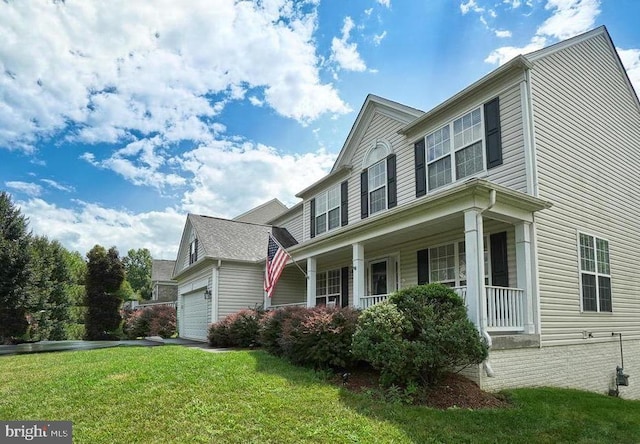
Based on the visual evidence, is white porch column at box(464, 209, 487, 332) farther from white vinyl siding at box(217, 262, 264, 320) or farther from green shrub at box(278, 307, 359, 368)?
white vinyl siding at box(217, 262, 264, 320)

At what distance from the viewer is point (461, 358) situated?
21.2 feet

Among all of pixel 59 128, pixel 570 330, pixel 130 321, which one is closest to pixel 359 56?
pixel 570 330

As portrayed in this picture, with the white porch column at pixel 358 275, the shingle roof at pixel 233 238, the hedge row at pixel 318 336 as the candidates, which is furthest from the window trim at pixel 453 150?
the shingle roof at pixel 233 238

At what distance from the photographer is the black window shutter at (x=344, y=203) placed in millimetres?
14352

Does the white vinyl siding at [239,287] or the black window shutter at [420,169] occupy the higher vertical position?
the black window shutter at [420,169]

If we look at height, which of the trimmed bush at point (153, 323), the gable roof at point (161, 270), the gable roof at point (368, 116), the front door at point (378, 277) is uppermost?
the gable roof at point (368, 116)

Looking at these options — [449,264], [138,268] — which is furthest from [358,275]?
[138,268]

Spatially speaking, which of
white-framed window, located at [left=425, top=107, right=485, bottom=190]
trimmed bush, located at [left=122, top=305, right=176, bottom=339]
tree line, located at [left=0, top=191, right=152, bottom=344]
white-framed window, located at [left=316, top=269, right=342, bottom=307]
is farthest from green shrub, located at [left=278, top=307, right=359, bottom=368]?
tree line, located at [left=0, top=191, right=152, bottom=344]

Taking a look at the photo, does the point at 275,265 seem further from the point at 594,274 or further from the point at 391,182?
the point at 594,274

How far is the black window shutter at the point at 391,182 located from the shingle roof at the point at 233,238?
285 inches

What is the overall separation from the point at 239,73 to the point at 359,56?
344 cm

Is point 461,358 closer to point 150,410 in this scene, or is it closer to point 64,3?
point 150,410

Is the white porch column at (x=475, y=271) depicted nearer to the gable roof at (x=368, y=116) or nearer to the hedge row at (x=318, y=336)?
the hedge row at (x=318, y=336)

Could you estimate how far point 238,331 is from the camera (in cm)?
1384
